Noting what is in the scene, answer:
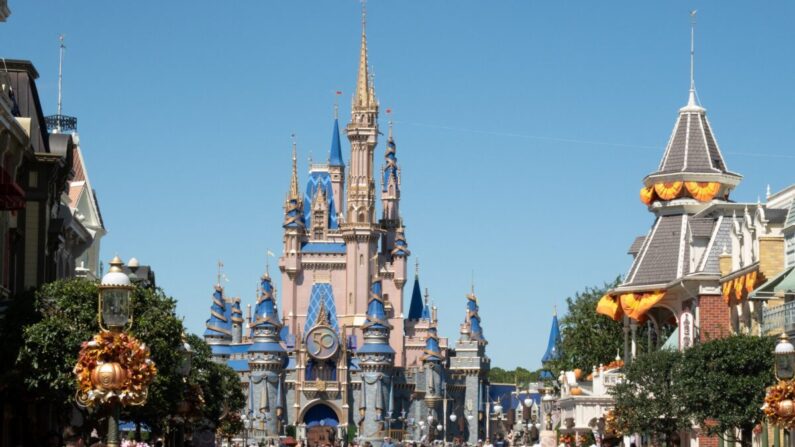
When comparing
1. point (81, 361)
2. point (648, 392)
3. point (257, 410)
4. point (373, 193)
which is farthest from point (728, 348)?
point (373, 193)

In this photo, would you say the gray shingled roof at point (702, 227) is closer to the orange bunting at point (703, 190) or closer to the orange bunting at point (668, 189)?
the orange bunting at point (703, 190)

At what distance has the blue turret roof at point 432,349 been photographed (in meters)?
193

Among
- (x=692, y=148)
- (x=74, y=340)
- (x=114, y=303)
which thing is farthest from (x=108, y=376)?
(x=692, y=148)

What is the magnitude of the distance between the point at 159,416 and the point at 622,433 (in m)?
16.3

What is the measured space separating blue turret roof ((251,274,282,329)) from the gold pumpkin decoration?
15668 centimetres

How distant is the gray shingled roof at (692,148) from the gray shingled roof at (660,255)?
1.94 m

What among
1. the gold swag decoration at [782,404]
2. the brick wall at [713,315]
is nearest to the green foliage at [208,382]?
the brick wall at [713,315]

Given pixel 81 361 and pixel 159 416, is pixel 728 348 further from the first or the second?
pixel 81 361

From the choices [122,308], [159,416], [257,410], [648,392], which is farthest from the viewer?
[257,410]

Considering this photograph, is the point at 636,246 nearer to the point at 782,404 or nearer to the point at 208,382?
the point at 208,382

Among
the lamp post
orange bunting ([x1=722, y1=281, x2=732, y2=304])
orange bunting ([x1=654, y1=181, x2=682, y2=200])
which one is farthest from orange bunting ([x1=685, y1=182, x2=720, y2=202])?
the lamp post

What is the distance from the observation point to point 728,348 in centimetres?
4559

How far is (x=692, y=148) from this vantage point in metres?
65.7

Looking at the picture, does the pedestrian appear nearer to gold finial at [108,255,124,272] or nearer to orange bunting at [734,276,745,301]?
gold finial at [108,255,124,272]
